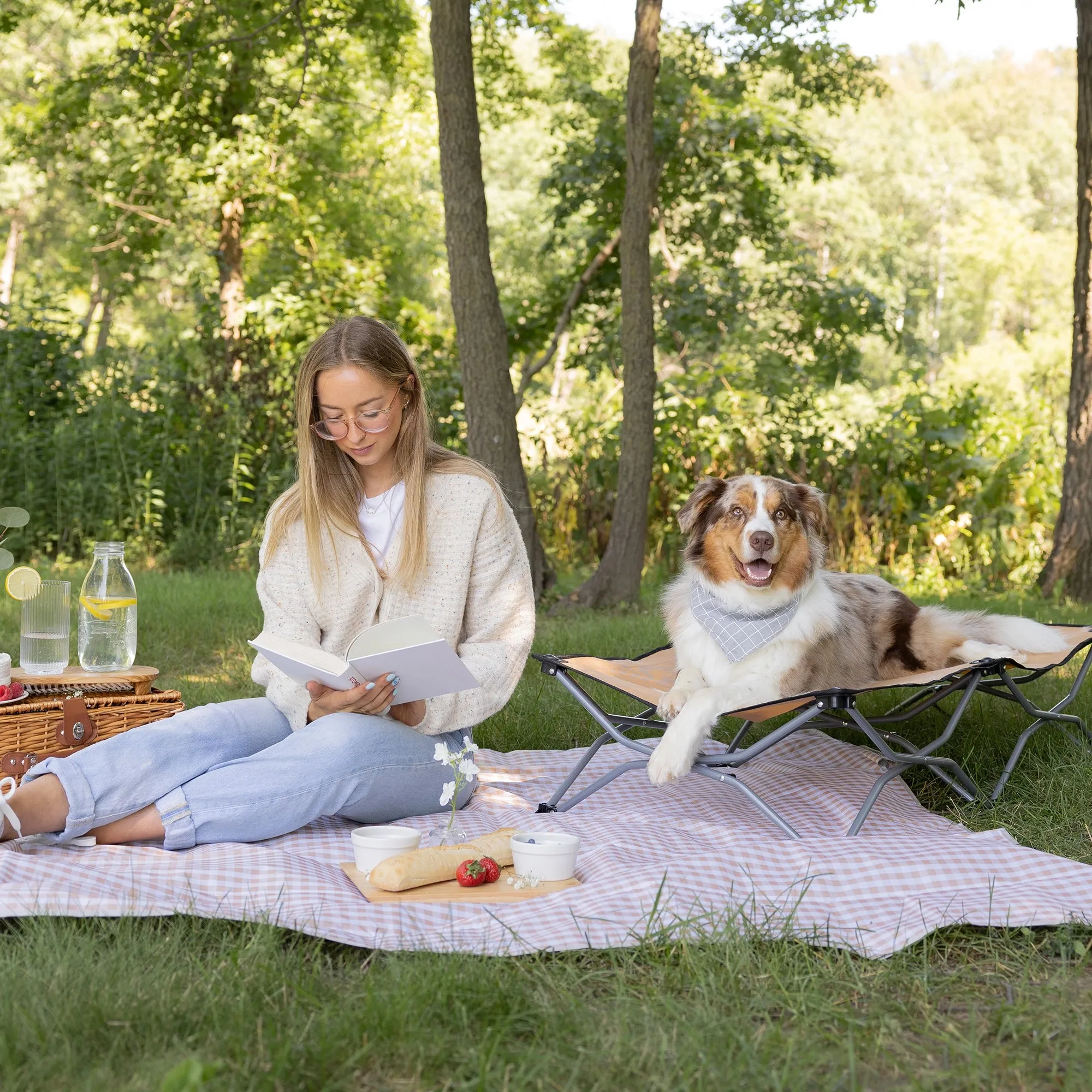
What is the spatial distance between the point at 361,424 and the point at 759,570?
1.30 m

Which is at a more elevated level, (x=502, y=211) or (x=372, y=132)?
(x=502, y=211)

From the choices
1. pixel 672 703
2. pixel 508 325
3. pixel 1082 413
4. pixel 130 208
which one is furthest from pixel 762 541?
pixel 130 208

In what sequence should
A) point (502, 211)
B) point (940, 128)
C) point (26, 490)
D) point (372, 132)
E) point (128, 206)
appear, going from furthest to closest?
point (940, 128), point (502, 211), point (372, 132), point (128, 206), point (26, 490)

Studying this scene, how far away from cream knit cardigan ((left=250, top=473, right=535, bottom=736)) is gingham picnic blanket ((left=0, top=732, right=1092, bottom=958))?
413mm

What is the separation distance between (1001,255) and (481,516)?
1448 inches

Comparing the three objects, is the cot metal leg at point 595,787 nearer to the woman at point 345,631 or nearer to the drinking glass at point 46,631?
the woman at point 345,631

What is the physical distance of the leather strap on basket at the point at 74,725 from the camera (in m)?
3.45

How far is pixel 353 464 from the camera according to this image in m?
3.61

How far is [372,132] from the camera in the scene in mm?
15953

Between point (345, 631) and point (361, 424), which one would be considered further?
point (345, 631)

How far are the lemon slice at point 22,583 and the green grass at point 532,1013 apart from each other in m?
1.36

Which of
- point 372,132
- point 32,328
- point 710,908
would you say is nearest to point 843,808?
point 710,908

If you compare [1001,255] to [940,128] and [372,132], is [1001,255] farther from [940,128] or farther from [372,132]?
[372,132]

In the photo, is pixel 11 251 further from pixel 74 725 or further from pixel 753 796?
pixel 753 796
